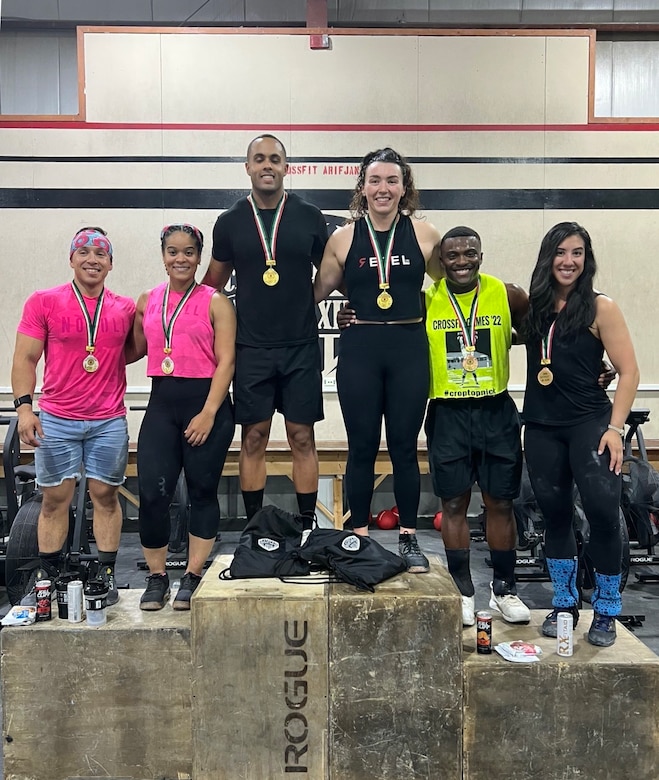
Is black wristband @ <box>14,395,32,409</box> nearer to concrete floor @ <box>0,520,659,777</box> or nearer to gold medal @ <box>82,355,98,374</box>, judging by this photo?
gold medal @ <box>82,355,98,374</box>

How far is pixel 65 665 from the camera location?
99.9 inches

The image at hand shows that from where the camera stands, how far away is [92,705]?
2529 millimetres

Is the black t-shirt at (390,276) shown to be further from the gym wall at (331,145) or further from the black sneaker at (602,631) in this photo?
the gym wall at (331,145)

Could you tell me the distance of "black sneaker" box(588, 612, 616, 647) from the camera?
258 cm

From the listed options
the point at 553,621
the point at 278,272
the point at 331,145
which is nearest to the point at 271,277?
the point at 278,272

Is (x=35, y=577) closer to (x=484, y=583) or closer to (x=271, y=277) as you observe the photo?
(x=271, y=277)

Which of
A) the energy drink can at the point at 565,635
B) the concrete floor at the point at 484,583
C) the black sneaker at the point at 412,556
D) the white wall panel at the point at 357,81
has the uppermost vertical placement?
the white wall panel at the point at 357,81

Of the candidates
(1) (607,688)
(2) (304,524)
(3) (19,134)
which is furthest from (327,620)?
(3) (19,134)

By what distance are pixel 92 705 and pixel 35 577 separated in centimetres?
147

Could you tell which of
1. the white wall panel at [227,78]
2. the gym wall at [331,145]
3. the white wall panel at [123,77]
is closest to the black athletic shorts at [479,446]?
the gym wall at [331,145]

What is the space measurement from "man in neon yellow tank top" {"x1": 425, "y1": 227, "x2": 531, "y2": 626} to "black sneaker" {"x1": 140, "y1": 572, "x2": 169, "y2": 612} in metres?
1.19

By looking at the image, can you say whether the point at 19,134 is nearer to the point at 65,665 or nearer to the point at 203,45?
the point at 203,45

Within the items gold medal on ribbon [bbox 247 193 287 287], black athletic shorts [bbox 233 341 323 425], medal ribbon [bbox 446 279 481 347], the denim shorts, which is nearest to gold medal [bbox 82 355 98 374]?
the denim shorts

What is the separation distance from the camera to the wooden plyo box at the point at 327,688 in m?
2.38
